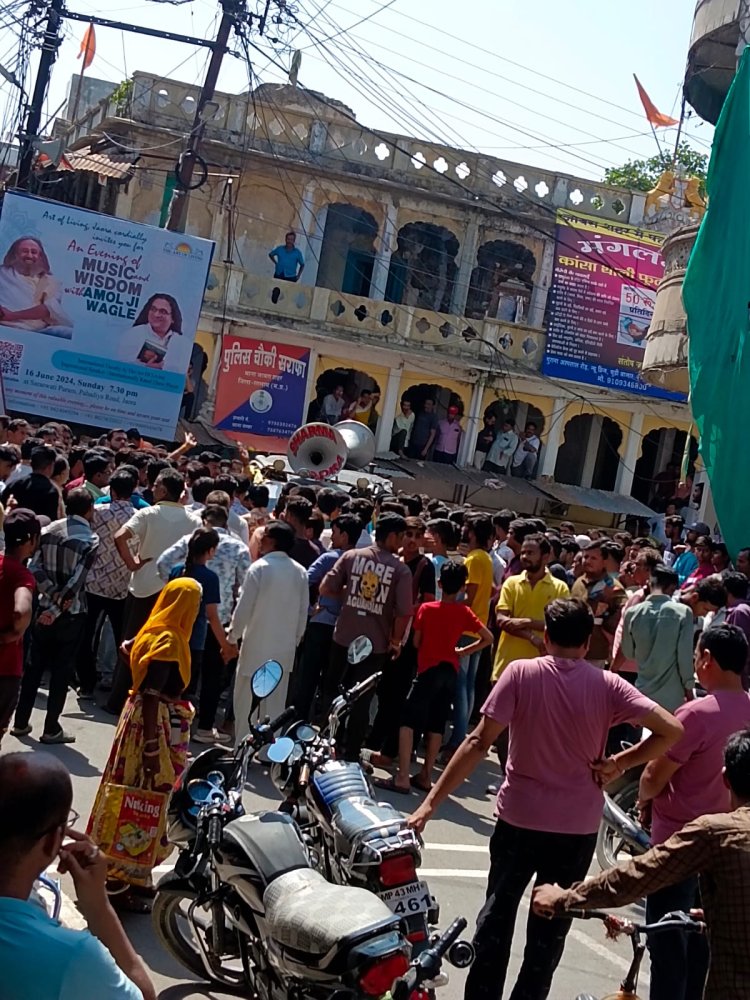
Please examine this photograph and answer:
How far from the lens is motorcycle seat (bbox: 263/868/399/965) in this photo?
3600 millimetres

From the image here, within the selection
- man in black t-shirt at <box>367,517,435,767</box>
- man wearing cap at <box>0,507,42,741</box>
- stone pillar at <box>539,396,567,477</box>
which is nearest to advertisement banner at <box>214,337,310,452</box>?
stone pillar at <box>539,396,567,477</box>

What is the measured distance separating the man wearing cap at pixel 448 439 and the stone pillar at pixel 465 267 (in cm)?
269

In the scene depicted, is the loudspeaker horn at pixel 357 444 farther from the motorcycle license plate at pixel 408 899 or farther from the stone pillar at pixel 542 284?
the motorcycle license plate at pixel 408 899

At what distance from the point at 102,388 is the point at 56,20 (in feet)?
22.3

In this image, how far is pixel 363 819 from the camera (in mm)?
4352

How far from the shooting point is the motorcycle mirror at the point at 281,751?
182 inches

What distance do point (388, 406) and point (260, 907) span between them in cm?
2395

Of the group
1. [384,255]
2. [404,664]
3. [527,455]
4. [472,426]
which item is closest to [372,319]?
[384,255]

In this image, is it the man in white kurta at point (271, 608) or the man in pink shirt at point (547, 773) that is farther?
the man in white kurta at point (271, 608)

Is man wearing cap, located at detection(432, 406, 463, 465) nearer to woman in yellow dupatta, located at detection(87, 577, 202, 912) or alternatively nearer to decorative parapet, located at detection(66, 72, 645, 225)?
decorative parapet, located at detection(66, 72, 645, 225)

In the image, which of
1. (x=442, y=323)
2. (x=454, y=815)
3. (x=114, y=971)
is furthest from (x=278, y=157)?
(x=114, y=971)

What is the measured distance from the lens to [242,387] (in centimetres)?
2561

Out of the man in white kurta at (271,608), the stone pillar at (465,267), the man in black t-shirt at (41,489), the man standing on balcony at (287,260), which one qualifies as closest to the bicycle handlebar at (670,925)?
the man in white kurta at (271,608)

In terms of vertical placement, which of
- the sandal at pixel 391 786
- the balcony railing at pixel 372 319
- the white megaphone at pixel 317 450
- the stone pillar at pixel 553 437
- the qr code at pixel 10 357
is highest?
the balcony railing at pixel 372 319
